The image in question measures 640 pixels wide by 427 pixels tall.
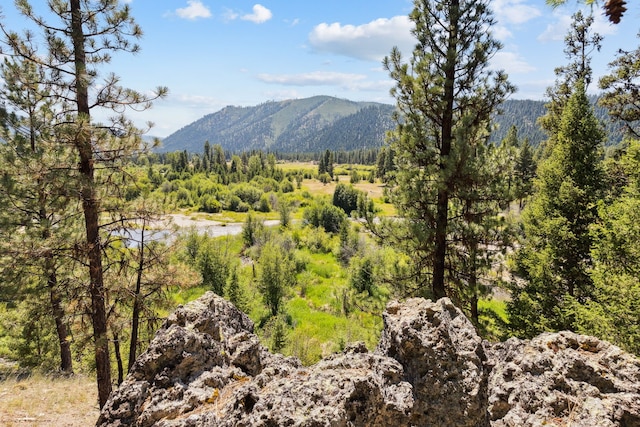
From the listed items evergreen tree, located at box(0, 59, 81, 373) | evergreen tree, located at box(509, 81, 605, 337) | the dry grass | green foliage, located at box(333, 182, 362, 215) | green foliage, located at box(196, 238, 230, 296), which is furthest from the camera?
green foliage, located at box(333, 182, 362, 215)

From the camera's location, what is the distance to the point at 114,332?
10273 millimetres

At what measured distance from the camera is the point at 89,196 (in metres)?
8.60

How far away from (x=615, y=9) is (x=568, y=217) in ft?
40.6

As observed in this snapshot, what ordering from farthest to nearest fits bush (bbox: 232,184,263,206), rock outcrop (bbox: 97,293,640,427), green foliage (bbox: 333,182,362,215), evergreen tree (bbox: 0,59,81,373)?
bush (bbox: 232,184,263,206) → green foliage (bbox: 333,182,362,215) → evergreen tree (bbox: 0,59,81,373) → rock outcrop (bbox: 97,293,640,427)

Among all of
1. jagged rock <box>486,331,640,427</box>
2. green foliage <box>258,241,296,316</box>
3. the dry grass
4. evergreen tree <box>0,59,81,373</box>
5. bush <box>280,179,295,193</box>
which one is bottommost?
green foliage <box>258,241,296,316</box>

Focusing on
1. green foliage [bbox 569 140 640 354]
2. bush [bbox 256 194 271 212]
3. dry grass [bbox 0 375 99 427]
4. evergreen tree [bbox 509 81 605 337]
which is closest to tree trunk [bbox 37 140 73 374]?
dry grass [bbox 0 375 99 427]

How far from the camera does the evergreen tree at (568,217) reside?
12.2 m

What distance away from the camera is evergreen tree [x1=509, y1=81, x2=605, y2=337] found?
12.2 metres

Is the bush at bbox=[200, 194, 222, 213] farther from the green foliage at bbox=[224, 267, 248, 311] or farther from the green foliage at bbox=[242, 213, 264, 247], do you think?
the green foliage at bbox=[224, 267, 248, 311]

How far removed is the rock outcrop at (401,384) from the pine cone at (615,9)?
327 cm

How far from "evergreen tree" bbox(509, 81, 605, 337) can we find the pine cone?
10.8 meters

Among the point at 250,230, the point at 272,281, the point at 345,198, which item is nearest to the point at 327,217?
the point at 345,198

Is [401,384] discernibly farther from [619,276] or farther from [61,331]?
[61,331]

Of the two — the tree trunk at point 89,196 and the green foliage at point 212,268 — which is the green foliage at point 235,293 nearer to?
the green foliage at point 212,268
